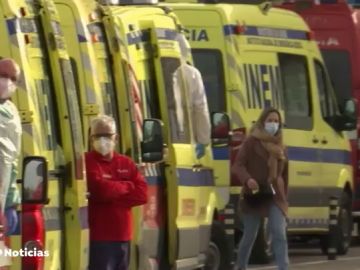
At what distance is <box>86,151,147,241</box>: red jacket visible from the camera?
468 inches

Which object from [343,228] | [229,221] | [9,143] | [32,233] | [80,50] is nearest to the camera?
[9,143]

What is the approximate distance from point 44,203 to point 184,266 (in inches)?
199

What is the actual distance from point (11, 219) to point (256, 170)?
7.61m

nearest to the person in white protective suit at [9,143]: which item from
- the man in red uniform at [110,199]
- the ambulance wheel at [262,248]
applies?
the man in red uniform at [110,199]

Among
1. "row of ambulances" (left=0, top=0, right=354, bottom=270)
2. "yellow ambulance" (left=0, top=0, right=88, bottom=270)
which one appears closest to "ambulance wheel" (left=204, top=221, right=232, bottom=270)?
"row of ambulances" (left=0, top=0, right=354, bottom=270)

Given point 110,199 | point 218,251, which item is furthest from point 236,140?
point 110,199

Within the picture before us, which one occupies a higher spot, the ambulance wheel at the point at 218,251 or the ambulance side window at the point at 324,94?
the ambulance side window at the point at 324,94

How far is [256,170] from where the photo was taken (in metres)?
16.9

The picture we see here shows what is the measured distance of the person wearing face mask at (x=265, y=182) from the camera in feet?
54.9

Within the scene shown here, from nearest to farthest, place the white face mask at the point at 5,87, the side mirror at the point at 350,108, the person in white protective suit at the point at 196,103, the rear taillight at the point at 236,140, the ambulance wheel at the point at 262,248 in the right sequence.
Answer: the white face mask at the point at 5,87, the person in white protective suit at the point at 196,103, the rear taillight at the point at 236,140, the ambulance wheel at the point at 262,248, the side mirror at the point at 350,108

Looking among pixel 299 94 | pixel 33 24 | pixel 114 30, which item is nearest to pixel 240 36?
pixel 299 94

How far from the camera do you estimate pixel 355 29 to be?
2383cm

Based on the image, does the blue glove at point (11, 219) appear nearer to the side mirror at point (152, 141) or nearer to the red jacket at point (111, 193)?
the red jacket at point (111, 193)

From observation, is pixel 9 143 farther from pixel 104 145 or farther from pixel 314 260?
pixel 314 260
